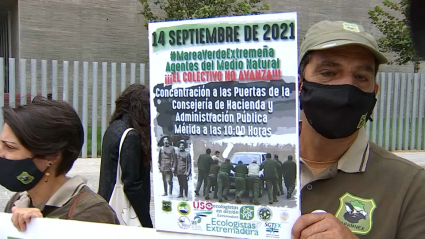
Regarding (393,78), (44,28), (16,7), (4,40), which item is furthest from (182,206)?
(4,40)

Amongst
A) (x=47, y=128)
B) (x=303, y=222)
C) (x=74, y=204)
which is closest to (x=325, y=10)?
(x=47, y=128)

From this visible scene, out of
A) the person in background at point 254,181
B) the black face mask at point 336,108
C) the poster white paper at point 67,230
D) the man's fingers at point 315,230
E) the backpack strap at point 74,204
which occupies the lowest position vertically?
the poster white paper at point 67,230

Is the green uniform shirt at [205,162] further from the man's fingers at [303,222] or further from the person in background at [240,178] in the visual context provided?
the man's fingers at [303,222]

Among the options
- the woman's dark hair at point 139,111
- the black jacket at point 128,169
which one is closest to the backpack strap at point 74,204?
the black jacket at point 128,169

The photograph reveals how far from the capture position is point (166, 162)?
1596 mm

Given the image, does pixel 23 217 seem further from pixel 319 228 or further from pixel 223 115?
pixel 319 228

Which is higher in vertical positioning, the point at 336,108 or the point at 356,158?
the point at 336,108

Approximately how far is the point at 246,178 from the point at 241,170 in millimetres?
30

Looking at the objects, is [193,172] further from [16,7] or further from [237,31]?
[16,7]

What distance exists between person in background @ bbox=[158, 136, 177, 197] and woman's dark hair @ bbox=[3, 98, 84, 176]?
85cm

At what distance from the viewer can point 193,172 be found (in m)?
1.55

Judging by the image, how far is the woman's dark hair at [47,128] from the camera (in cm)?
221

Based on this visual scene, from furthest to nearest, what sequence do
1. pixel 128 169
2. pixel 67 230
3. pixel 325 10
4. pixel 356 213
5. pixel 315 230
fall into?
pixel 325 10 < pixel 128 169 < pixel 67 230 < pixel 356 213 < pixel 315 230

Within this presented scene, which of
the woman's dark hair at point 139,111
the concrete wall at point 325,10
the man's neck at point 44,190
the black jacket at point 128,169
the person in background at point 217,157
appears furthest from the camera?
the concrete wall at point 325,10
